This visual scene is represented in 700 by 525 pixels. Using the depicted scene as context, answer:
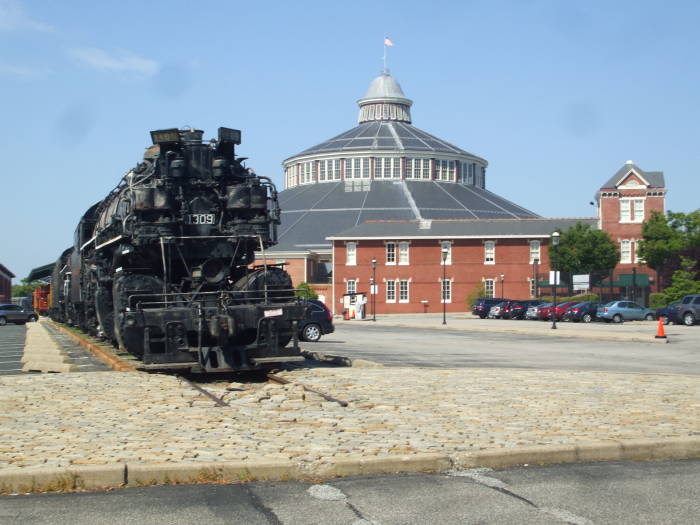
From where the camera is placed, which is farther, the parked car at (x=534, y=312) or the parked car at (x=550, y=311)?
the parked car at (x=534, y=312)

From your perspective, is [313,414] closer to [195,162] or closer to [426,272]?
[195,162]

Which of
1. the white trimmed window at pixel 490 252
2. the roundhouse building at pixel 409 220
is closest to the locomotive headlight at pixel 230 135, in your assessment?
the roundhouse building at pixel 409 220

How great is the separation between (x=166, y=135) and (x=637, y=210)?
2985 inches

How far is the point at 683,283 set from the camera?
216 feet

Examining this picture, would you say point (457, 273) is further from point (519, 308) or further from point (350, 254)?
point (519, 308)

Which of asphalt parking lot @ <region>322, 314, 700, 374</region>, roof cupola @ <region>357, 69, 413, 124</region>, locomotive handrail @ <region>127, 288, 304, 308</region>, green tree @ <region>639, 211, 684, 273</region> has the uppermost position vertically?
roof cupola @ <region>357, 69, 413, 124</region>

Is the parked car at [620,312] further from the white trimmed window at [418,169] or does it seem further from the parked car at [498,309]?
the white trimmed window at [418,169]

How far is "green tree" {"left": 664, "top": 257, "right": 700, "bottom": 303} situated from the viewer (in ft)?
214

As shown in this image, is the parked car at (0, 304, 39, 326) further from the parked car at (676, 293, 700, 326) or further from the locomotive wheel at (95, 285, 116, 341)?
the locomotive wheel at (95, 285, 116, 341)

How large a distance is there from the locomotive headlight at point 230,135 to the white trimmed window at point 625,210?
73.8 m

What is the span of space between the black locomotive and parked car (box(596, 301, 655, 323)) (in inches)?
1615

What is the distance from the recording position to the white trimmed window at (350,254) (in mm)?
89000

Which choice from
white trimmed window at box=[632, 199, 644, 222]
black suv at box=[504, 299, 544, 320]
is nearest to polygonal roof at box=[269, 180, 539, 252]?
white trimmed window at box=[632, 199, 644, 222]

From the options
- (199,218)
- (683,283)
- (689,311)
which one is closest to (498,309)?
(683,283)
